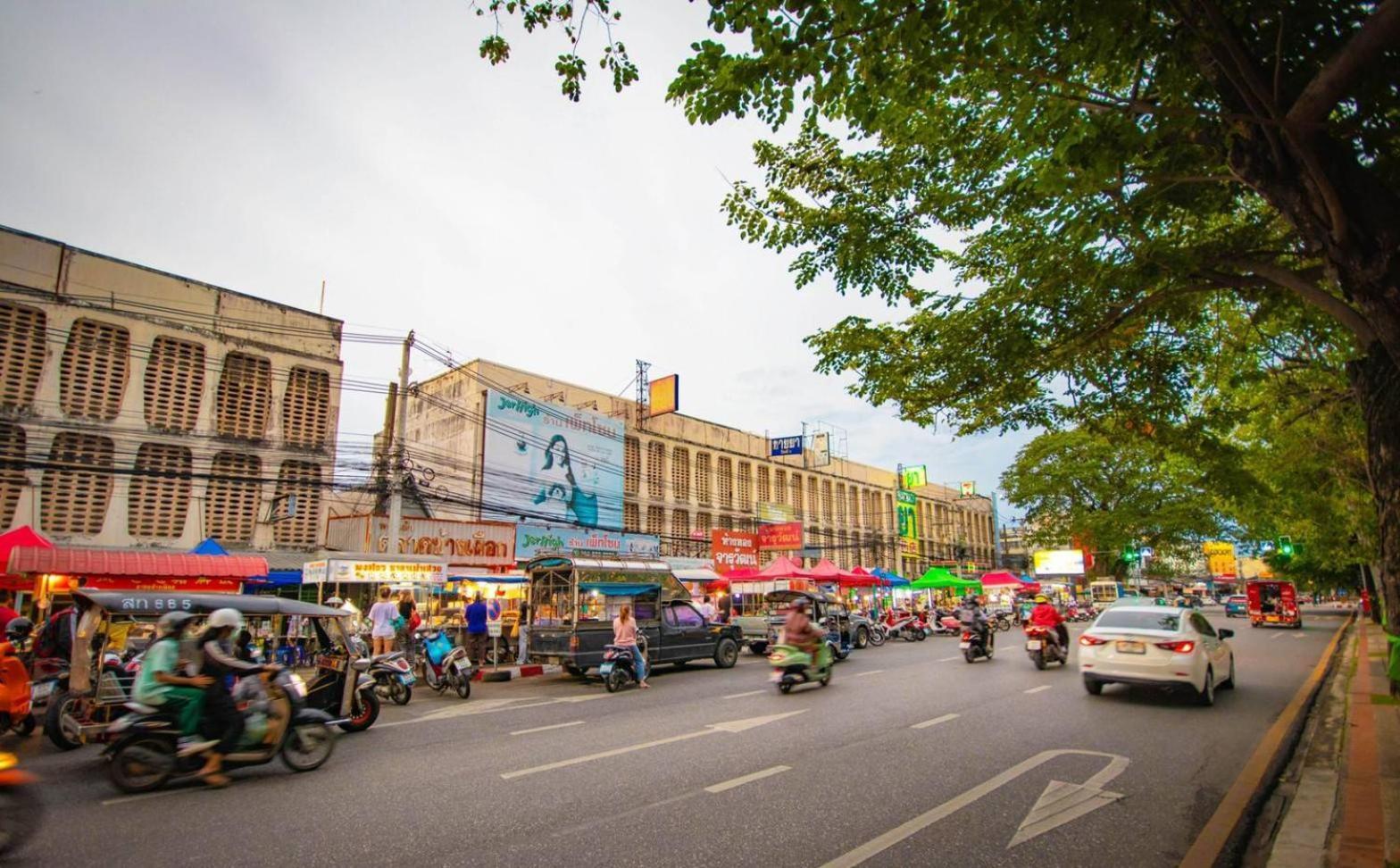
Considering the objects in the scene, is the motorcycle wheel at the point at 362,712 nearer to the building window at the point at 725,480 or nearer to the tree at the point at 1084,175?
the tree at the point at 1084,175

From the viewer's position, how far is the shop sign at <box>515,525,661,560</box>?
98.5ft

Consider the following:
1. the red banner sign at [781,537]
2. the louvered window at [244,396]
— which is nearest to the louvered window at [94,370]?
the louvered window at [244,396]

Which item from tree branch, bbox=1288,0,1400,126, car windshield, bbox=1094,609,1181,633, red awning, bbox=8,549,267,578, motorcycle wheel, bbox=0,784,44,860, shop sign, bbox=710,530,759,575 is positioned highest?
tree branch, bbox=1288,0,1400,126

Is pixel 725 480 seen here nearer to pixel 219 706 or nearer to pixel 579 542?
pixel 579 542

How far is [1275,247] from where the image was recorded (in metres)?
8.45

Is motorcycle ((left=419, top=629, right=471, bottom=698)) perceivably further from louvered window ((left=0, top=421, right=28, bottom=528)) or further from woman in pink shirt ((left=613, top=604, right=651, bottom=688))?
louvered window ((left=0, top=421, right=28, bottom=528))

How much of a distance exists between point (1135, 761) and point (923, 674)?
26.7ft

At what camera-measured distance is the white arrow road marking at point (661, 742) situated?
23.4 ft

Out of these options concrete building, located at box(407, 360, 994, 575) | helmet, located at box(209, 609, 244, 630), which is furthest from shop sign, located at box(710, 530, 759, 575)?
helmet, located at box(209, 609, 244, 630)

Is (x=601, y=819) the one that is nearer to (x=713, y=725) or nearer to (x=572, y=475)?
(x=713, y=725)

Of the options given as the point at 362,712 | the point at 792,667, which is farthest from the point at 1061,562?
the point at 362,712

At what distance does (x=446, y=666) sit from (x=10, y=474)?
1509cm

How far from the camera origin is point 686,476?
39.9m

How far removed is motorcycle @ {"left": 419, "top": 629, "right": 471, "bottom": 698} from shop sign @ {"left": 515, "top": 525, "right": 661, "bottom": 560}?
1361cm
